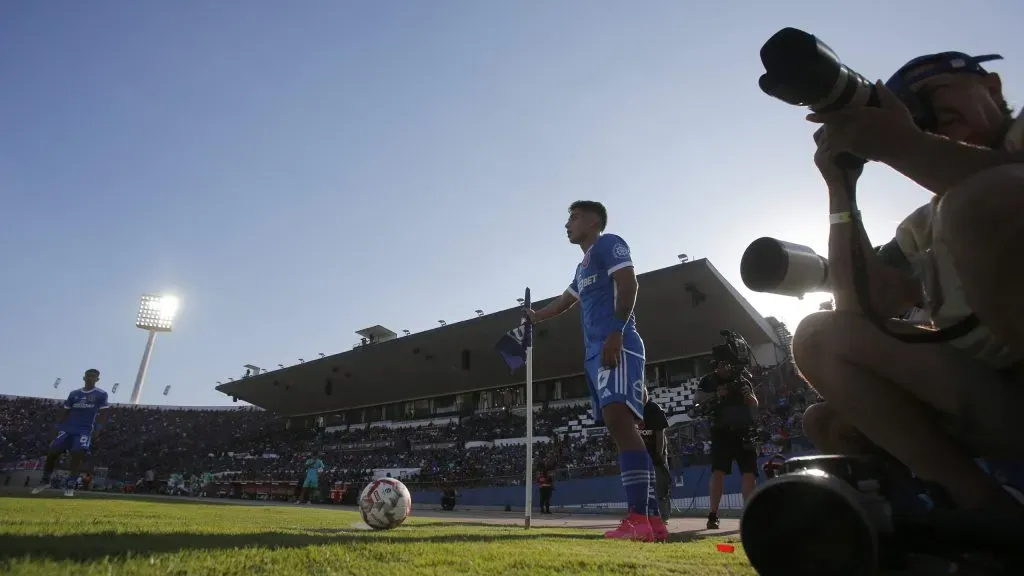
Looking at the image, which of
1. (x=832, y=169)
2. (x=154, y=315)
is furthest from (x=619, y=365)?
(x=154, y=315)

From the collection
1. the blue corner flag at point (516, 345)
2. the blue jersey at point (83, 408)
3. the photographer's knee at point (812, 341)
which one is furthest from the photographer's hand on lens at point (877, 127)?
the blue jersey at point (83, 408)

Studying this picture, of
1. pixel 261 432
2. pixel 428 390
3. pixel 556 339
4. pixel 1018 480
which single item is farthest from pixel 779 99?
pixel 261 432

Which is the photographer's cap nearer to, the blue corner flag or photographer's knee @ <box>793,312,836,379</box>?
photographer's knee @ <box>793,312,836,379</box>

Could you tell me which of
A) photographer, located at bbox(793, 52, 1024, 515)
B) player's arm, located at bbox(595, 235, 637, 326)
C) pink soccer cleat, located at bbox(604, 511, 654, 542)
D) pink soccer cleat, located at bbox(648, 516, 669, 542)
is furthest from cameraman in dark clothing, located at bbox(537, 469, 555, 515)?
photographer, located at bbox(793, 52, 1024, 515)

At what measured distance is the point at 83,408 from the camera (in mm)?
9609

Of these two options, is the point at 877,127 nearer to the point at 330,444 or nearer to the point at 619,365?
the point at 619,365

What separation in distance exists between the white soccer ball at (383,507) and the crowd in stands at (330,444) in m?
10.7

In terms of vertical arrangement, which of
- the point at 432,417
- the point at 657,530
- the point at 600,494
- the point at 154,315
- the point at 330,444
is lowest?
the point at 600,494

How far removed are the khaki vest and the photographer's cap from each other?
195 millimetres

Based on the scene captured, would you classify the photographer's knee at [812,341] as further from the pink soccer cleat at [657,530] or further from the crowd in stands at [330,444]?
the crowd in stands at [330,444]

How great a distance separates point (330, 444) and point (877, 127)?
37930mm

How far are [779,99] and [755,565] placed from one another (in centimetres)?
100

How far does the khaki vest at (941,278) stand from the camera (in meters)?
1.22

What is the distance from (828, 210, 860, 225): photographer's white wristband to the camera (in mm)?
1433
